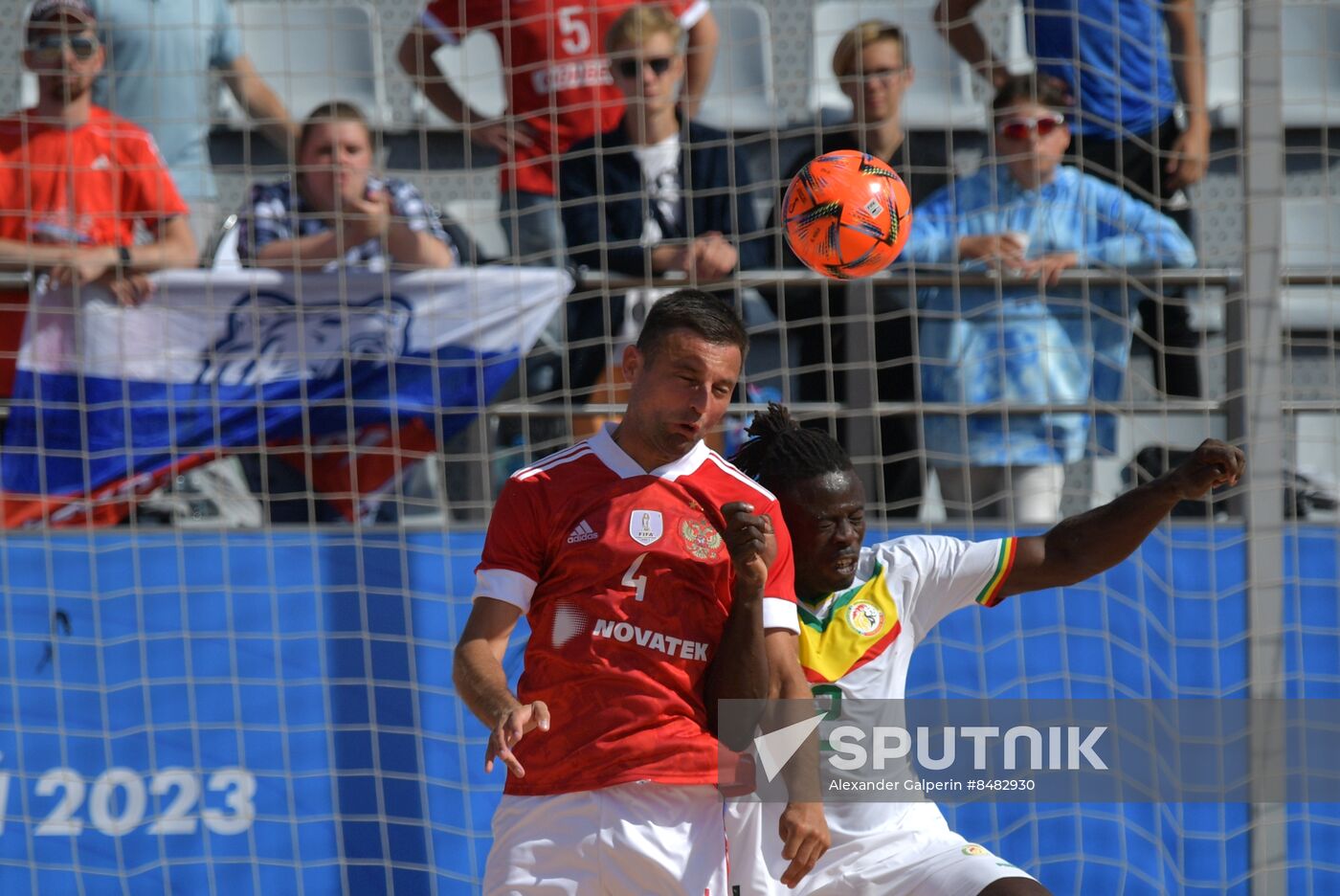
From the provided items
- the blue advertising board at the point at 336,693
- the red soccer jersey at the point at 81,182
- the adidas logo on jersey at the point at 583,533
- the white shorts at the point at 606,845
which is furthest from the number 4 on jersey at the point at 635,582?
the red soccer jersey at the point at 81,182

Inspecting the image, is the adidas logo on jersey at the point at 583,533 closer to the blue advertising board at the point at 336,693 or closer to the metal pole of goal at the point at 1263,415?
the blue advertising board at the point at 336,693

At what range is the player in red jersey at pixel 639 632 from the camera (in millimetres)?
3518

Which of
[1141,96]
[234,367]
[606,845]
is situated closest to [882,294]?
[1141,96]

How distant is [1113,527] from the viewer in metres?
4.19

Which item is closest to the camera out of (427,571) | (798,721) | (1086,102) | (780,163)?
(798,721)

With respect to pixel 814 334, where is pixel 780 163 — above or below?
above

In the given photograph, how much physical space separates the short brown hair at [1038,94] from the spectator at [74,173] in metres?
3.33

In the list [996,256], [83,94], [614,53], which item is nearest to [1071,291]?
[996,256]

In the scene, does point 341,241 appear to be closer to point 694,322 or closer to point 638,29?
point 638,29

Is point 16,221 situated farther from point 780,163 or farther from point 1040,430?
point 1040,430

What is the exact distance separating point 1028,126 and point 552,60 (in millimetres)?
2048

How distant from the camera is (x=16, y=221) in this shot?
20.9 feet

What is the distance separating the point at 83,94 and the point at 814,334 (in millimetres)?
3158

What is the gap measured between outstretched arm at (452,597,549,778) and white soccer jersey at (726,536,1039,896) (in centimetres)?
93
